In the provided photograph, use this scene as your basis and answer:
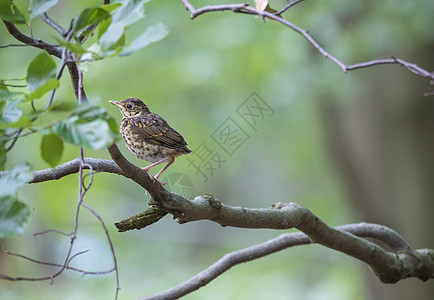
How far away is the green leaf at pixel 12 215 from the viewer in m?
1.14

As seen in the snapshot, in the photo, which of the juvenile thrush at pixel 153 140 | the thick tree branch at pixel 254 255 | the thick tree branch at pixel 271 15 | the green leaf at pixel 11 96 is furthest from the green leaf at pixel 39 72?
the thick tree branch at pixel 254 255

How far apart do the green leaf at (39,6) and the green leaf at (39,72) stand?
14 cm

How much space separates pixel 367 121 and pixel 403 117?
420 millimetres

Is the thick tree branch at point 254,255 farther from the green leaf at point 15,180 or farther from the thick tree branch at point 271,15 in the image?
the green leaf at point 15,180

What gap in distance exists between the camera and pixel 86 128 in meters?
1.14

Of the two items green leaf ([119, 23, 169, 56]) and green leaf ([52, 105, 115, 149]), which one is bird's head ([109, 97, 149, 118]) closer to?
green leaf ([119, 23, 169, 56])

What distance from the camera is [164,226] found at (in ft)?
37.9

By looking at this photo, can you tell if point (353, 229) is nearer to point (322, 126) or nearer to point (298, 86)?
point (298, 86)

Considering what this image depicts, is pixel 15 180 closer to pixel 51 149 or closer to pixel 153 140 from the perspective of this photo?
pixel 51 149

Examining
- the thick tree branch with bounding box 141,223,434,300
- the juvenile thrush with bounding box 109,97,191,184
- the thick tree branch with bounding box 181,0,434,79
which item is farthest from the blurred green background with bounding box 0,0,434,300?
the thick tree branch with bounding box 181,0,434,79

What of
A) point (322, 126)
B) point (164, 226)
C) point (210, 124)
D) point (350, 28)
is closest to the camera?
point (350, 28)

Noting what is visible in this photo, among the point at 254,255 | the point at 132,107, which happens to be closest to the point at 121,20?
the point at 132,107

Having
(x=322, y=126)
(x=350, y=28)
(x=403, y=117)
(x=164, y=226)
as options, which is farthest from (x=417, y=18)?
(x=164, y=226)

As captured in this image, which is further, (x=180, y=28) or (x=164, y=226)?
(x=164, y=226)
